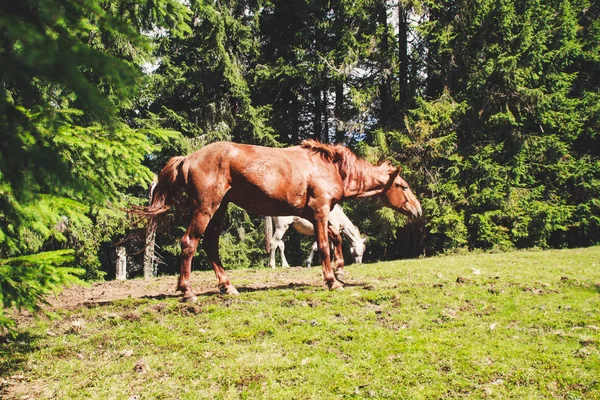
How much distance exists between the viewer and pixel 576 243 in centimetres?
1903

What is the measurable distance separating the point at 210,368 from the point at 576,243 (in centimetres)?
2075

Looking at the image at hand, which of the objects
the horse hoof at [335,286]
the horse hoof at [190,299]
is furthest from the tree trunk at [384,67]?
the horse hoof at [190,299]

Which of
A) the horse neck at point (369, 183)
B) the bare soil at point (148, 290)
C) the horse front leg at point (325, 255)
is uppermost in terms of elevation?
the horse neck at point (369, 183)

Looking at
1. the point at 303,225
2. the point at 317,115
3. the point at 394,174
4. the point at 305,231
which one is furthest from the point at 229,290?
the point at 317,115

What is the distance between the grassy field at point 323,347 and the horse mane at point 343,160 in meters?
Answer: 2.19

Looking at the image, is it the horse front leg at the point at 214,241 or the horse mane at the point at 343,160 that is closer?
the horse front leg at the point at 214,241

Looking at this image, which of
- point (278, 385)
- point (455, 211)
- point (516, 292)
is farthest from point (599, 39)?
point (278, 385)

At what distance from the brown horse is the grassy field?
97 centimetres

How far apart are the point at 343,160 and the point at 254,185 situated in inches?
76.3

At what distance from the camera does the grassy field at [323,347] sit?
3.49m

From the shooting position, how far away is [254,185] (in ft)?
21.3

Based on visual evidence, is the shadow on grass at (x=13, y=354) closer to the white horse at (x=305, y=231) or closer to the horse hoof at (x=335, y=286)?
the horse hoof at (x=335, y=286)

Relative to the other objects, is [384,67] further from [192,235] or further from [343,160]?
[192,235]

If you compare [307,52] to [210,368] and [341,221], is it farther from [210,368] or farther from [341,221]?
[210,368]
